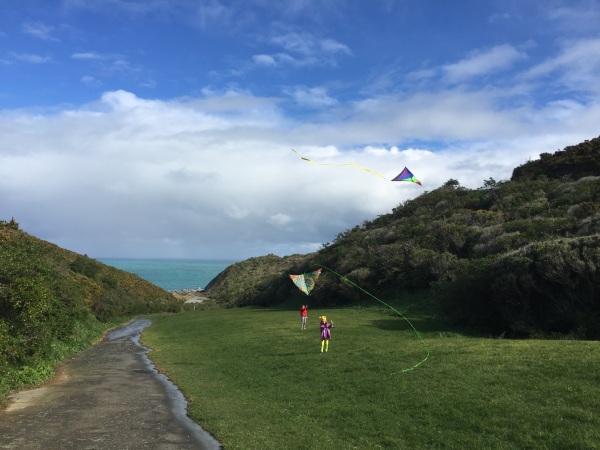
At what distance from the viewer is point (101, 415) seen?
17984mm

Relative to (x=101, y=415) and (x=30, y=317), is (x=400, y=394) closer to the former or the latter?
(x=101, y=415)

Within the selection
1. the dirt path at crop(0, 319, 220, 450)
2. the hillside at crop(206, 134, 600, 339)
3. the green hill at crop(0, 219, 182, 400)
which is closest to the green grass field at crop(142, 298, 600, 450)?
the dirt path at crop(0, 319, 220, 450)

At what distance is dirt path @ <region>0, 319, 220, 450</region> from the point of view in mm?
14719

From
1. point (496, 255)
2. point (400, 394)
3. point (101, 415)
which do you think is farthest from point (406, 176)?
point (496, 255)

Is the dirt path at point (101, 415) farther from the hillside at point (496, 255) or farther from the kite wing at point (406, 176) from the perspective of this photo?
the hillside at point (496, 255)

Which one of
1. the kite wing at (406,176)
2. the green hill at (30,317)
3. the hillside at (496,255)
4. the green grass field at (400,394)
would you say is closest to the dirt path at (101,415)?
the green grass field at (400,394)

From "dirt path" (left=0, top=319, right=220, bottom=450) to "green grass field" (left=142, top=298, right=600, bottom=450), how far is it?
990mm

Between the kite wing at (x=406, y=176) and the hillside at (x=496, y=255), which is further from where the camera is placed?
the hillside at (x=496, y=255)

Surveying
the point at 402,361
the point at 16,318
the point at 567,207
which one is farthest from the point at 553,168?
the point at 16,318

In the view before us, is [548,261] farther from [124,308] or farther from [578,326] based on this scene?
[124,308]

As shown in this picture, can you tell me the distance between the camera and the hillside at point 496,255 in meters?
29.4

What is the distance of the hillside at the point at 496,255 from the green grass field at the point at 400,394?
5.53 meters

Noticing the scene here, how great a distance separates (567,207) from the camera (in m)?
56.4

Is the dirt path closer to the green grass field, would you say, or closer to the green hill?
the green grass field
